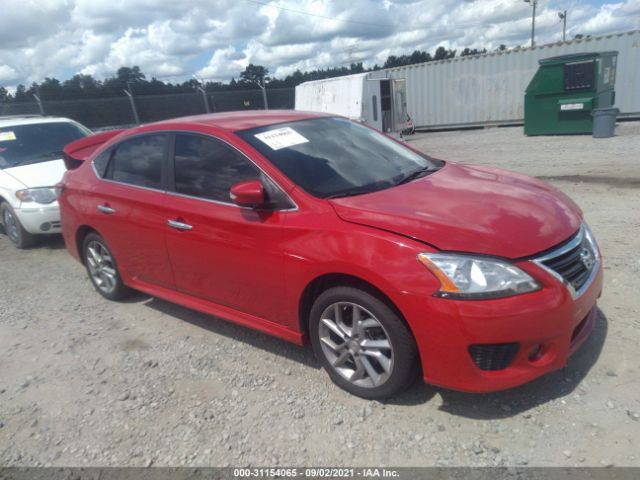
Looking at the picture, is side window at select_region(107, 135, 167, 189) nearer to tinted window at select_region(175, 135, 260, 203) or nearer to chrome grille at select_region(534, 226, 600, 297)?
tinted window at select_region(175, 135, 260, 203)

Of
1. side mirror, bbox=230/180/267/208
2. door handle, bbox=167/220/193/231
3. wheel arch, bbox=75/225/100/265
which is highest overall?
side mirror, bbox=230/180/267/208

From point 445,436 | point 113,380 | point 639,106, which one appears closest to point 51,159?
point 113,380

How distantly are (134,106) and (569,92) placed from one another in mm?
14236

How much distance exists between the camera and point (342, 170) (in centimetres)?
337

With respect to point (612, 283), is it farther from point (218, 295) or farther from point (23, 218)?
point (23, 218)

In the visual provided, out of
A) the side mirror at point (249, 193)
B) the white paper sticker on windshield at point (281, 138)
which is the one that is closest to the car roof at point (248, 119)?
the white paper sticker on windshield at point (281, 138)

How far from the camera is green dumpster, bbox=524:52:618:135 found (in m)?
14.1

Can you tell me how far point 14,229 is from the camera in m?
6.97

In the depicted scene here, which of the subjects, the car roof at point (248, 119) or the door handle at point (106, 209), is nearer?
the car roof at point (248, 119)

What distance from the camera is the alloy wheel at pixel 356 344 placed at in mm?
2830

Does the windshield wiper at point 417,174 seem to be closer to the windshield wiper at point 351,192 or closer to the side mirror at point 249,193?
the windshield wiper at point 351,192

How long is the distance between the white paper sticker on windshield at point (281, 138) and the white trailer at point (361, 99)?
38.2 feet

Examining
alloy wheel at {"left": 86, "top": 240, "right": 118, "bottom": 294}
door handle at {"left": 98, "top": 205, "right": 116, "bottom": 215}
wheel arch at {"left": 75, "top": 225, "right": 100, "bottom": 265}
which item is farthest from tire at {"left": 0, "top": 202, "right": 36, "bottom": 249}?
door handle at {"left": 98, "top": 205, "right": 116, "bottom": 215}

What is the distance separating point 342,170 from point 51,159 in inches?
218
